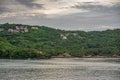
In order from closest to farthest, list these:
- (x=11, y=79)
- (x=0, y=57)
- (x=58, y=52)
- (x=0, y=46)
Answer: (x=11, y=79) → (x=0, y=57) → (x=0, y=46) → (x=58, y=52)

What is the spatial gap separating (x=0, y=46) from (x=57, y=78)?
10455 cm

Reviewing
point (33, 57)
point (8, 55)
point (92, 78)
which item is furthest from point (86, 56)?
point (92, 78)

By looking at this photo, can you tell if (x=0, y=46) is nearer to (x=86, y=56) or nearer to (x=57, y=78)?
(x=86, y=56)

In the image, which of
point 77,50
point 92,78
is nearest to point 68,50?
point 77,50

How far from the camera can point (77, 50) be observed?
18375 cm

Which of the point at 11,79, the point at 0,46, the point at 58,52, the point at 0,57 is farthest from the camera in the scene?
the point at 58,52

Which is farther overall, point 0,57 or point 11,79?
point 0,57

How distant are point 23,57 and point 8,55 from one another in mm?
6682

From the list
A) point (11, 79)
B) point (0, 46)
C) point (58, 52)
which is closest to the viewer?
point (11, 79)

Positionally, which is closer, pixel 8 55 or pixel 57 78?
pixel 57 78

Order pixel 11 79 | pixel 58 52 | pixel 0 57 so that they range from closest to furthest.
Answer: pixel 11 79
pixel 0 57
pixel 58 52

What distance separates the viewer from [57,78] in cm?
6256

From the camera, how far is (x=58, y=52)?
175 m

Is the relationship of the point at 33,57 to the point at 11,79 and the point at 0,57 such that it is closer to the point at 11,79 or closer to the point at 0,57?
the point at 0,57
